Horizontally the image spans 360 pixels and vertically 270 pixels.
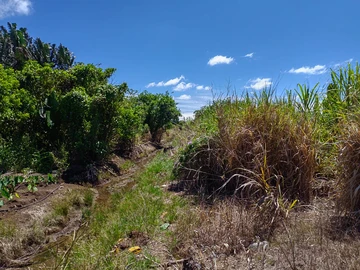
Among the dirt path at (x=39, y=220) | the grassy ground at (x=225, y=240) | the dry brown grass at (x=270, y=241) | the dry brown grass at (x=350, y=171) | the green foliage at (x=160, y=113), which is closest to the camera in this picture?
the dry brown grass at (x=270, y=241)

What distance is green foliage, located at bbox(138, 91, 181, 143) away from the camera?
1855cm

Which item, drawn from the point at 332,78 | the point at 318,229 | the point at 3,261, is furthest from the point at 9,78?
the point at 318,229

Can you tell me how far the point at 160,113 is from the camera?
18.5 metres

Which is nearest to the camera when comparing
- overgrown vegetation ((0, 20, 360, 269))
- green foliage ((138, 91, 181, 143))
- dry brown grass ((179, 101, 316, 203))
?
overgrown vegetation ((0, 20, 360, 269))

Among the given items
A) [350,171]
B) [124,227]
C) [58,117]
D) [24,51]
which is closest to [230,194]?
[124,227]

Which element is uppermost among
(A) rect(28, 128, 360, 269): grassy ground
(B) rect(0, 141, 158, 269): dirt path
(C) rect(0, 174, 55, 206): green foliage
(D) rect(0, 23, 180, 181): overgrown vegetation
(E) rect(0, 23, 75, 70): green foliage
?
(E) rect(0, 23, 75, 70): green foliage

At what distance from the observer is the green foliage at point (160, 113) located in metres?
Result: 18.5

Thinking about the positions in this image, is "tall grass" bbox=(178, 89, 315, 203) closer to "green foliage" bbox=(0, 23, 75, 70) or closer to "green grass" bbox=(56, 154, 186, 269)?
"green grass" bbox=(56, 154, 186, 269)

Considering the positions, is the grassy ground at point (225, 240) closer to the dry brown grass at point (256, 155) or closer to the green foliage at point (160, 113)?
the dry brown grass at point (256, 155)

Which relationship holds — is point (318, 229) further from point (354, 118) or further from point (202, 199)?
point (202, 199)

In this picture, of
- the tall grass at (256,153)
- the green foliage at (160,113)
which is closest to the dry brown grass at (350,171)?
the tall grass at (256,153)

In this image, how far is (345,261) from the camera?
251 centimetres

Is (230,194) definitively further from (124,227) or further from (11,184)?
(11,184)

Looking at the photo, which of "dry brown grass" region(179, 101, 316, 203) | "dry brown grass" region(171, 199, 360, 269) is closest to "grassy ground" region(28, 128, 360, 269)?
"dry brown grass" region(171, 199, 360, 269)
